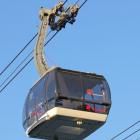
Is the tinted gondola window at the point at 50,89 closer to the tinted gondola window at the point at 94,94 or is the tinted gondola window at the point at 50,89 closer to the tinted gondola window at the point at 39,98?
the tinted gondola window at the point at 39,98

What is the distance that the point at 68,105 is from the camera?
21719mm

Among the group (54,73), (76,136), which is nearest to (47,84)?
(54,73)

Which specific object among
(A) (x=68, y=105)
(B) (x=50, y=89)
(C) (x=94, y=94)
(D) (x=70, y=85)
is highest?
(D) (x=70, y=85)

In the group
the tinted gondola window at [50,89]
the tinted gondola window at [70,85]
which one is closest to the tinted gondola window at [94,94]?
the tinted gondola window at [70,85]

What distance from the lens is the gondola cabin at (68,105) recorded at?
21641 millimetres

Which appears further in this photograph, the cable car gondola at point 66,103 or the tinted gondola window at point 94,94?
the tinted gondola window at point 94,94

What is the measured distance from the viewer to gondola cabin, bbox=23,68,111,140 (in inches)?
852

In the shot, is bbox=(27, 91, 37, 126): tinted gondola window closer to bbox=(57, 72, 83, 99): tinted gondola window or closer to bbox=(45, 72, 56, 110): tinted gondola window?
bbox=(45, 72, 56, 110): tinted gondola window

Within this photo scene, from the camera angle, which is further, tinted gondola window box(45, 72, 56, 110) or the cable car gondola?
tinted gondola window box(45, 72, 56, 110)

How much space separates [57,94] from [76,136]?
5.21ft

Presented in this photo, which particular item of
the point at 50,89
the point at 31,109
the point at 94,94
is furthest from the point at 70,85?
the point at 31,109

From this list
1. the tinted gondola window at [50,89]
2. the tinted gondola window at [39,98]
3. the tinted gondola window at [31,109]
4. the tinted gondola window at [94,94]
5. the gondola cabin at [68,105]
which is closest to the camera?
the gondola cabin at [68,105]

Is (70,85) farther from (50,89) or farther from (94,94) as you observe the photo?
(94,94)

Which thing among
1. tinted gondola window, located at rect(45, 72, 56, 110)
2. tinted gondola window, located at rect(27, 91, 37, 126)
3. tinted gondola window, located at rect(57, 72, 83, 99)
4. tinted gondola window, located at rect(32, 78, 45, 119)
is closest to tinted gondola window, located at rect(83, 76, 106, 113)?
tinted gondola window, located at rect(57, 72, 83, 99)
